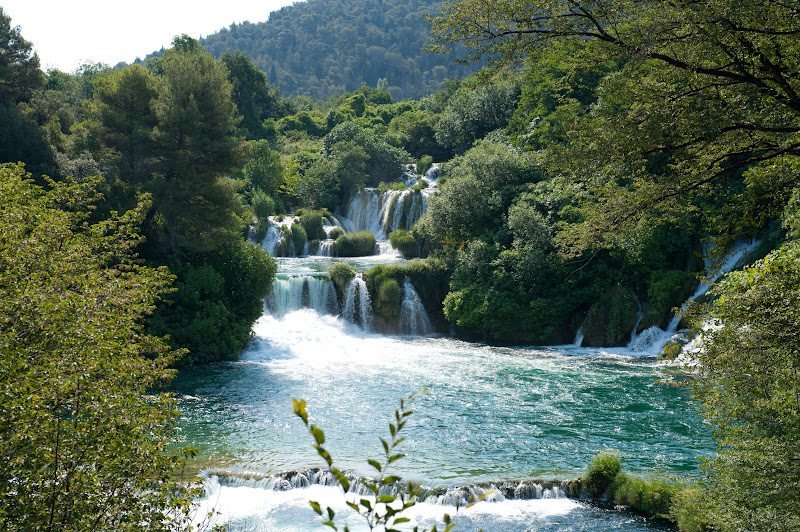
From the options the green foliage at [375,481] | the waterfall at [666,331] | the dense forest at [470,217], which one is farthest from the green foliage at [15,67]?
the green foliage at [375,481]

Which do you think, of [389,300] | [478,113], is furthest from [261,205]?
[478,113]

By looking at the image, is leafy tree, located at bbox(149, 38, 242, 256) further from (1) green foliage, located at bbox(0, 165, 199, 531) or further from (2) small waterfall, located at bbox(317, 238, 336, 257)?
(1) green foliage, located at bbox(0, 165, 199, 531)

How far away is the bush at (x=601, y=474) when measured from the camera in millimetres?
12883

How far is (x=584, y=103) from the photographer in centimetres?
3478

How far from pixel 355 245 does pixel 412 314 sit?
413 inches

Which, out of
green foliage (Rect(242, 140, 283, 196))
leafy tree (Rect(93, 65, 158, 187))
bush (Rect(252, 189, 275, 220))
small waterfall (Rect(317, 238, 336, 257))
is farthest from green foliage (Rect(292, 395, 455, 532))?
green foliage (Rect(242, 140, 283, 196))

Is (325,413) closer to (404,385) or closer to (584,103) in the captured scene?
(404,385)

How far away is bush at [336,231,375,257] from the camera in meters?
38.4

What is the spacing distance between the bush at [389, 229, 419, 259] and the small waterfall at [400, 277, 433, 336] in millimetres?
7429

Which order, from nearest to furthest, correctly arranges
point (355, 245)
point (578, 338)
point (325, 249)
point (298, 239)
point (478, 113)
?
point (578, 338), point (355, 245), point (298, 239), point (325, 249), point (478, 113)

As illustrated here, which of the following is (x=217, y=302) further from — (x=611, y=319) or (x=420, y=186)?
(x=420, y=186)

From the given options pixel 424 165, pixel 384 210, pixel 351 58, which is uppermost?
pixel 351 58

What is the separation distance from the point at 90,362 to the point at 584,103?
106 feet

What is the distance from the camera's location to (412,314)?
28.9 m
